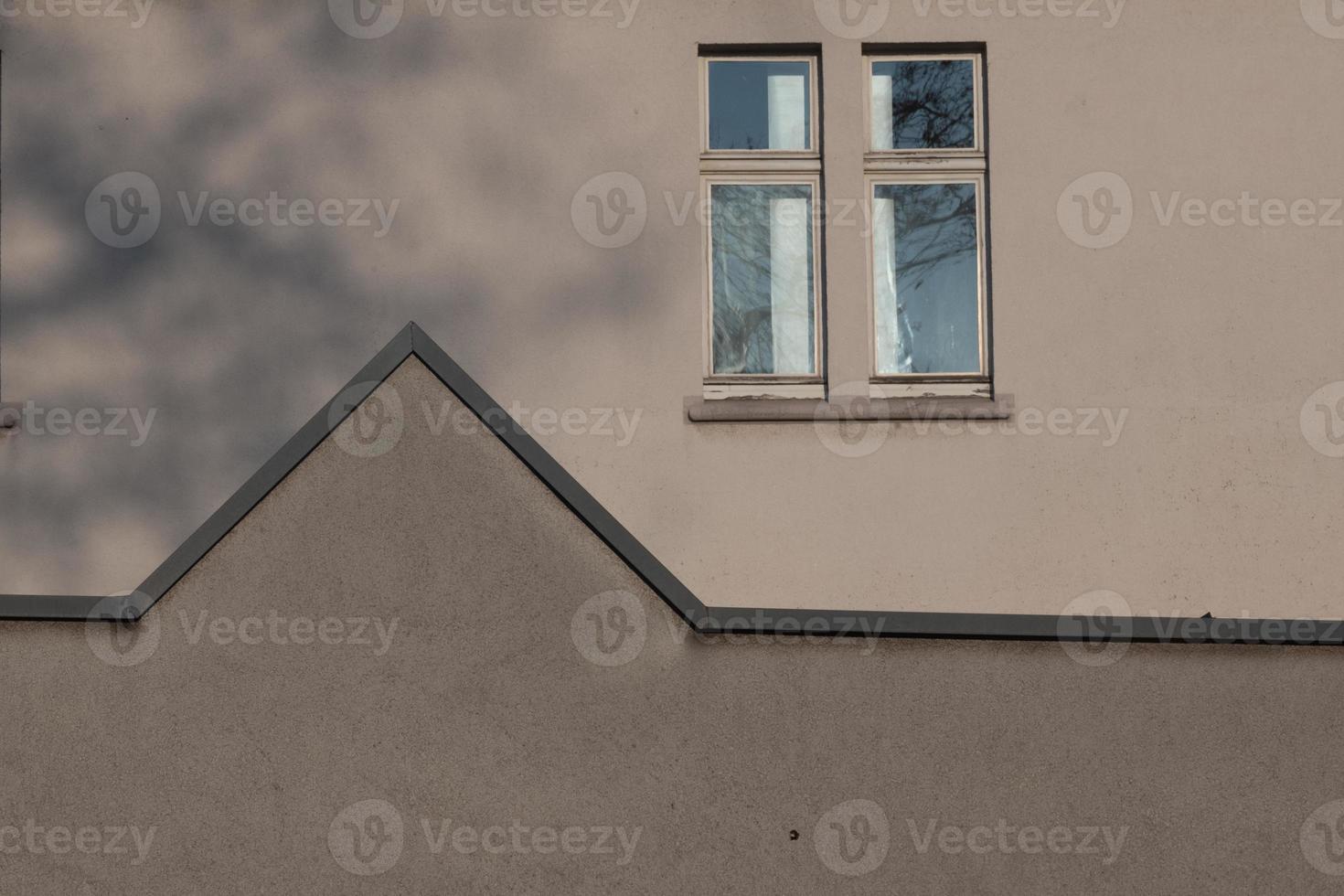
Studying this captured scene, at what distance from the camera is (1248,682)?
16.2 feet

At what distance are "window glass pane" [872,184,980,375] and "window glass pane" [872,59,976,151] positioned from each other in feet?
0.90

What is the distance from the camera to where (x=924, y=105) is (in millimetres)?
8789

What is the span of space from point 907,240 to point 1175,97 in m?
1.75

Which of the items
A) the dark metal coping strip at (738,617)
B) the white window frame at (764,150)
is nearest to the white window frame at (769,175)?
the white window frame at (764,150)

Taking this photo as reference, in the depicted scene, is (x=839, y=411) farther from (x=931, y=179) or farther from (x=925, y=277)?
(x=931, y=179)

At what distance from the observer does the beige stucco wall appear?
26.9 feet

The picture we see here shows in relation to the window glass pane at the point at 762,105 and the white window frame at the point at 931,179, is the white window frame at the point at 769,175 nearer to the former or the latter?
the window glass pane at the point at 762,105

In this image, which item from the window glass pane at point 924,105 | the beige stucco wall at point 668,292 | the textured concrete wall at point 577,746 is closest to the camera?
the textured concrete wall at point 577,746

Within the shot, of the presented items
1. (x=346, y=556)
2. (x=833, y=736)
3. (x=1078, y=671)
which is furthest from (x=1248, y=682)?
(x=346, y=556)

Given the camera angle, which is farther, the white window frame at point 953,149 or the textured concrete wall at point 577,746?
the white window frame at point 953,149

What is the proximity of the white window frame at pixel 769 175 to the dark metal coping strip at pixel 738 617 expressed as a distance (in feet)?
12.2

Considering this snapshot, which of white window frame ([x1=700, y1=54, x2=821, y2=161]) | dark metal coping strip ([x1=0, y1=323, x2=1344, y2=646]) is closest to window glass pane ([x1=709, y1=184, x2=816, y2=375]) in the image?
white window frame ([x1=700, y1=54, x2=821, y2=161])

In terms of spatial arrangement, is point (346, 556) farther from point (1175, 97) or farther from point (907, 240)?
point (1175, 97)

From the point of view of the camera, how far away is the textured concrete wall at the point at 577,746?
4.84 m
